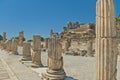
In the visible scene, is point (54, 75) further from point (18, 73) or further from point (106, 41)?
point (106, 41)

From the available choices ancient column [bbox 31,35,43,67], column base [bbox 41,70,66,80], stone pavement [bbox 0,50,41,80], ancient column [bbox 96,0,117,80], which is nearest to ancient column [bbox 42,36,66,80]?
column base [bbox 41,70,66,80]

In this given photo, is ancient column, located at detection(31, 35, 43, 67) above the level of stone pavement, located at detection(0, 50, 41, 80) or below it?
above

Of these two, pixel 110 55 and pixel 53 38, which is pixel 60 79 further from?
pixel 110 55

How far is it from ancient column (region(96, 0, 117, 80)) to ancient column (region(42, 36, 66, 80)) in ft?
12.9

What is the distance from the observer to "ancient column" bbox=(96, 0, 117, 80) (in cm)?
550

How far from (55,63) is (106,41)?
4564mm

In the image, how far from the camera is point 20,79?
382 inches

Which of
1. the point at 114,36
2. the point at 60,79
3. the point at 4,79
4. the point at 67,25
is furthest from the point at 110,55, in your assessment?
the point at 67,25

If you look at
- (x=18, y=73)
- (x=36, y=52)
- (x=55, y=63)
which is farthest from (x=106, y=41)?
(x=36, y=52)

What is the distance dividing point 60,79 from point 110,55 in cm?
411

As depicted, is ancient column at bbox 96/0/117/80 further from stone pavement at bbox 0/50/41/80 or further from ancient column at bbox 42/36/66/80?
stone pavement at bbox 0/50/41/80

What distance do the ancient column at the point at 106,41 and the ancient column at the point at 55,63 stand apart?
3925 mm

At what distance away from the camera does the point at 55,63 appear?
31.8 ft

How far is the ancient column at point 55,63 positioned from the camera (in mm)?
9337
